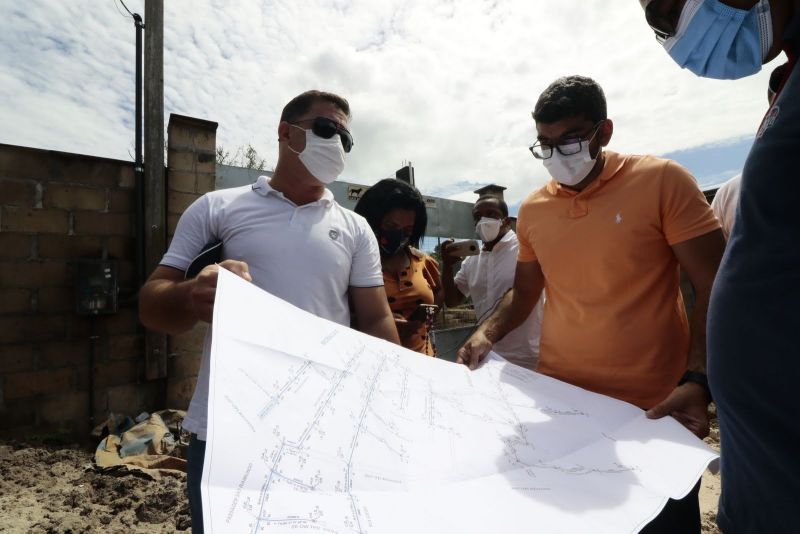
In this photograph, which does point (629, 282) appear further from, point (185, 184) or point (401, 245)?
point (185, 184)

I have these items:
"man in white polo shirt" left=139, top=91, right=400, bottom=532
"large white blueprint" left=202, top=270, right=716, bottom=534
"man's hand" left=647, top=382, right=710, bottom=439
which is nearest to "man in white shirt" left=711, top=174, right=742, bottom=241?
"man's hand" left=647, top=382, right=710, bottom=439

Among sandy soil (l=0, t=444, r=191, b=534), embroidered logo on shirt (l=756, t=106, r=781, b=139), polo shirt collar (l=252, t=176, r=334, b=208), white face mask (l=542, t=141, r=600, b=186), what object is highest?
white face mask (l=542, t=141, r=600, b=186)

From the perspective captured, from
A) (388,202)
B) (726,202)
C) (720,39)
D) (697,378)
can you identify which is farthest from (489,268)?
(720,39)

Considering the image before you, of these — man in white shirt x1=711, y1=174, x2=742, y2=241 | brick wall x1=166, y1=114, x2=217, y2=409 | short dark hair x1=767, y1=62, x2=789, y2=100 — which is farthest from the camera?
brick wall x1=166, y1=114, x2=217, y2=409

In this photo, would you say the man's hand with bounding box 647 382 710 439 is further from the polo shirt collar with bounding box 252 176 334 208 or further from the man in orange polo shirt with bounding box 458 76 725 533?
the polo shirt collar with bounding box 252 176 334 208

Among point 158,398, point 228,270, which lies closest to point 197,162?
point 158,398

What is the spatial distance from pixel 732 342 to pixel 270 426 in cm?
73

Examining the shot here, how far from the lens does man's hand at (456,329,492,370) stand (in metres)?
1.33

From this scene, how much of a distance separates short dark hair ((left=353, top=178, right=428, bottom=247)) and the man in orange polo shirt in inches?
45.1

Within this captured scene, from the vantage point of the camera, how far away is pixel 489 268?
317 cm

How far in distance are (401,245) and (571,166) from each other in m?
1.21

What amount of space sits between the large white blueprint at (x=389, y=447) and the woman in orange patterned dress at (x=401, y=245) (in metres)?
1.38

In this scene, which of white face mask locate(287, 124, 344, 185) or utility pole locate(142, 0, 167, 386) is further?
utility pole locate(142, 0, 167, 386)

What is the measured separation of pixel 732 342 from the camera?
2.14 ft
